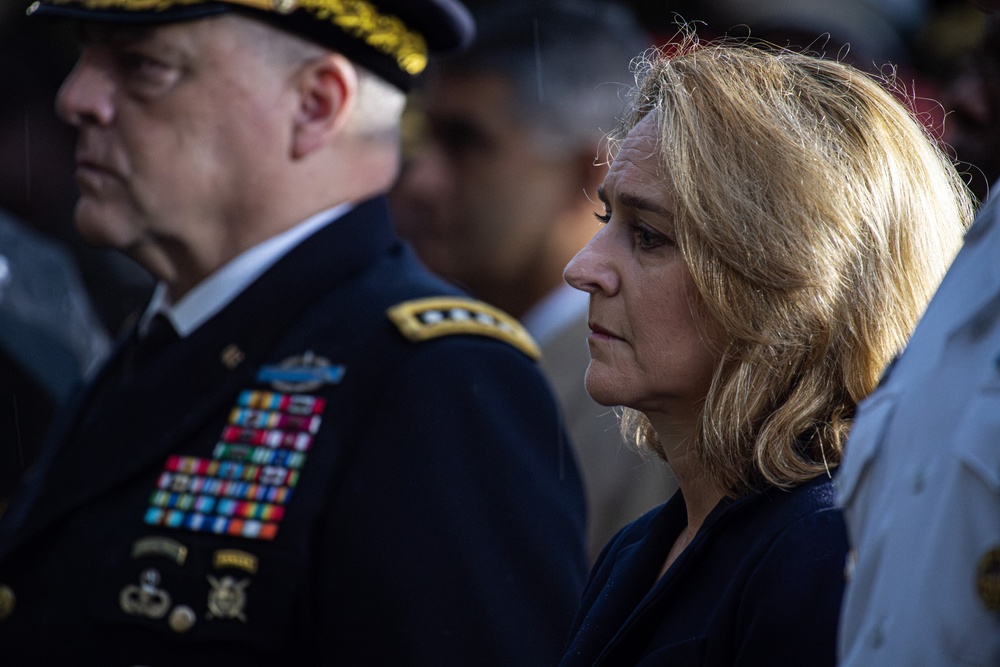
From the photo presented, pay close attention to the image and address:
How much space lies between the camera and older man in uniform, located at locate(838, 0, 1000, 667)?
1052 millimetres

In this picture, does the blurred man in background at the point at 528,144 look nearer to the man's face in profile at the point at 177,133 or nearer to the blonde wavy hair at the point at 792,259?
the man's face in profile at the point at 177,133

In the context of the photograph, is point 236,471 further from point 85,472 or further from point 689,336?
point 689,336

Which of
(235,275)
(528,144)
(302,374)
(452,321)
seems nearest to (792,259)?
(452,321)

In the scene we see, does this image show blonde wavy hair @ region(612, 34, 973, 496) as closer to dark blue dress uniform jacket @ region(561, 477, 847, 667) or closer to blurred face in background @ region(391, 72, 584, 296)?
dark blue dress uniform jacket @ region(561, 477, 847, 667)

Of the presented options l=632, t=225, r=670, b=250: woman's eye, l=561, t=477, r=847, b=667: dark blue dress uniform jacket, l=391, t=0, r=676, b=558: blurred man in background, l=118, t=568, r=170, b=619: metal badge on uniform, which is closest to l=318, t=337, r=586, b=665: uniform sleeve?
l=118, t=568, r=170, b=619: metal badge on uniform

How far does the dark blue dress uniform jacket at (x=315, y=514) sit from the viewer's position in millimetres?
2611

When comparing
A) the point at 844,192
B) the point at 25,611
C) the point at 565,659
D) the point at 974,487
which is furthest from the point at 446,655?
the point at 974,487

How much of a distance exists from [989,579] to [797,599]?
0.68m

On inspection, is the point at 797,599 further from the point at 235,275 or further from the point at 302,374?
the point at 235,275

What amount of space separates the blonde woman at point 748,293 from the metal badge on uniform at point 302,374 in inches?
36.0

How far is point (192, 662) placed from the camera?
2.65 m

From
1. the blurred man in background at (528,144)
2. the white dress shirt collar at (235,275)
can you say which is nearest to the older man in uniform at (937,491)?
the white dress shirt collar at (235,275)

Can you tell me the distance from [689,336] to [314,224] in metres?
1.47

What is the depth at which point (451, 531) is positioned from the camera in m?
2.63
